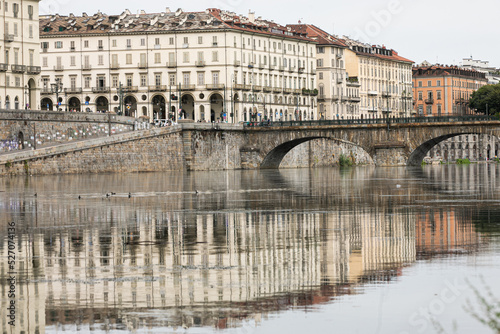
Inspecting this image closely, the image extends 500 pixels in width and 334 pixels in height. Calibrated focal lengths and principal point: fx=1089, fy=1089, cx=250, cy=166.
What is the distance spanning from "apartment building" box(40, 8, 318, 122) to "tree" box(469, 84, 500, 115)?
2356 inches

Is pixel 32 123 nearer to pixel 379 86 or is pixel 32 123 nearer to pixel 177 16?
pixel 177 16

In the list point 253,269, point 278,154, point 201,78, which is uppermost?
point 201,78

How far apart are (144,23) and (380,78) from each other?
55.6 meters

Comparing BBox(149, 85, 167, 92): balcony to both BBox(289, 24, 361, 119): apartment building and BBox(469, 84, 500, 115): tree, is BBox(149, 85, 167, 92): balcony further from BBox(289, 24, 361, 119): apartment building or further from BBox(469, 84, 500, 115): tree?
BBox(469, 84, 500, 115): tree

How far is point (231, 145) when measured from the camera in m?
113

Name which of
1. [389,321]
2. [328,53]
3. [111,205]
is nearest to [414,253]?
[389,321]

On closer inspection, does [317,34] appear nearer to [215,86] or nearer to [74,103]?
[215,86]

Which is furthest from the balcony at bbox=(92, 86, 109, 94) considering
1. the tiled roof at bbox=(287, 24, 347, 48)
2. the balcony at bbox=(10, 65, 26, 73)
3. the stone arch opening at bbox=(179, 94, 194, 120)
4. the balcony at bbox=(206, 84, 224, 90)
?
the tiled roof at bbox=(287, 24, 347, 48)

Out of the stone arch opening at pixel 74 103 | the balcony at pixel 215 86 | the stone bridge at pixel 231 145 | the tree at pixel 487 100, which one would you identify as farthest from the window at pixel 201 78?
the tree at pixel 487 100

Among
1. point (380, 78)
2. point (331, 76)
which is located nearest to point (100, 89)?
point (331, 76)

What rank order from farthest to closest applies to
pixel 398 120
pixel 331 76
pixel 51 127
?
pixel 331 76
pixel 398 120
pixel 51 127

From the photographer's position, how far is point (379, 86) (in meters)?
181

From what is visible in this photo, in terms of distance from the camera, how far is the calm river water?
53.6 feet

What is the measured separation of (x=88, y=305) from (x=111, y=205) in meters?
24.5
